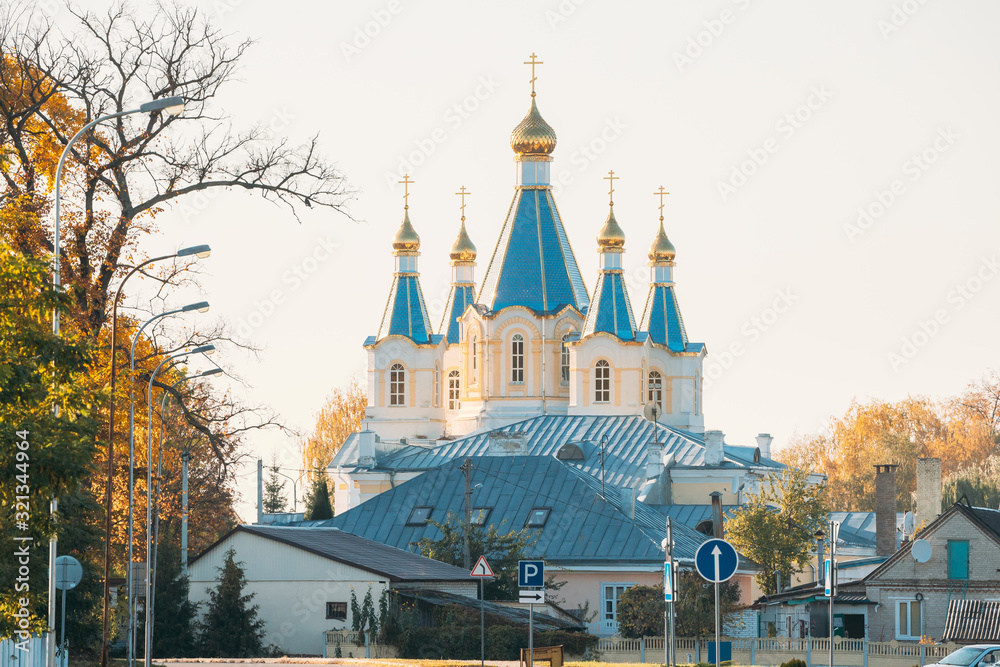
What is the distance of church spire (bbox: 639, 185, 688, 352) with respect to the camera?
87.3 meters

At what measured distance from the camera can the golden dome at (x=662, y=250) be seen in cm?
8906

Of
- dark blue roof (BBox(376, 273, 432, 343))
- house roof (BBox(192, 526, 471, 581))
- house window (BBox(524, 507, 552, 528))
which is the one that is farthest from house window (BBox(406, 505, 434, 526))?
dark blue roof (BBox(376, 273, 432, 343))

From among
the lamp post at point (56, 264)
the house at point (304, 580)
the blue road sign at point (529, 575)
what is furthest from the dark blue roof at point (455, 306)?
the lamp post at point (56, 264)

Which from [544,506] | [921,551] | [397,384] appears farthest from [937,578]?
[397,384]

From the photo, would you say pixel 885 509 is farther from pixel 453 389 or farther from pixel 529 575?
pixel 529 575

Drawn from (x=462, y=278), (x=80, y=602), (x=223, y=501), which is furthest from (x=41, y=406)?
(x=462, y=278)

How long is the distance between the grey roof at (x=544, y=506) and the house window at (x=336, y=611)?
1030 cm

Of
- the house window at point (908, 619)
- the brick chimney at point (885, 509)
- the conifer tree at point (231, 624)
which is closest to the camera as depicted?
the conifer tree at point (231, 624)

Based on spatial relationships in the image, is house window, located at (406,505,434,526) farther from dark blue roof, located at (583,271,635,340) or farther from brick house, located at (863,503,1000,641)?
dark blue roof, located at (583,271,635,340)

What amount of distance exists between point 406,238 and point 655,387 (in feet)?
49.2

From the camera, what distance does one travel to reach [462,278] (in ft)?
292

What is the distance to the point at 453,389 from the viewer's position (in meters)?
86.5

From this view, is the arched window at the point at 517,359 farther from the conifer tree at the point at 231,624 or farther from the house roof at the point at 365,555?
the conifer tree at the point at 231,624

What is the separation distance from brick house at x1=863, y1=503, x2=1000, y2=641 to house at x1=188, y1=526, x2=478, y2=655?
11145mm
